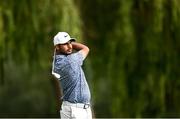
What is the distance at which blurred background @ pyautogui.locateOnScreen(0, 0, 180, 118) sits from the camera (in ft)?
31.5

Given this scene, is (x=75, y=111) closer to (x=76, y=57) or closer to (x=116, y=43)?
(x=76, y=57)

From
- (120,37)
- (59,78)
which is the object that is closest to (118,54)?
(120,37)

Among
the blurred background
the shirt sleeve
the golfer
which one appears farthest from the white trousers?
the blurred background

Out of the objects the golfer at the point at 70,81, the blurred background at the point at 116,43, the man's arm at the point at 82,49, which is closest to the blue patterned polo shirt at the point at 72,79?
the golfer at the point at 70,81

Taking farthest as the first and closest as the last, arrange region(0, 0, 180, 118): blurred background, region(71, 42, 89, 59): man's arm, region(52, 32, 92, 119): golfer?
region(0, 0, 180, 118): blurred background
region(71, 42, 89, 59): man's arm
region(52, 32, 92, 119): golfer

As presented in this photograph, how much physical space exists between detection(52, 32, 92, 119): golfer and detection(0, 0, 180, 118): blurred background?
10.1ft

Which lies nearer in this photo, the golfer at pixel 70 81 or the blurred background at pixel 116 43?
the golfer at pixel 70 81

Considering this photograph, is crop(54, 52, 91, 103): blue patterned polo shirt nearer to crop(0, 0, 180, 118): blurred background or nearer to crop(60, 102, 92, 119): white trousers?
crop(60, 102, 92, 119): white trousers

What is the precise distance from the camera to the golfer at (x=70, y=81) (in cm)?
619

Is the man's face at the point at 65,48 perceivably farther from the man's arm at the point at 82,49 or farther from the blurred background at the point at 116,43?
the blurred background at the point at 116,43

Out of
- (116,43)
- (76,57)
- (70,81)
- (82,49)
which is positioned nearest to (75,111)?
(70,81)

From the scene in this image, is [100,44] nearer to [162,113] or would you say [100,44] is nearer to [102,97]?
[162,113]

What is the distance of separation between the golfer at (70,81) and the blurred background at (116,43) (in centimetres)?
308

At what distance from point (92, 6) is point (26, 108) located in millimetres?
7933
